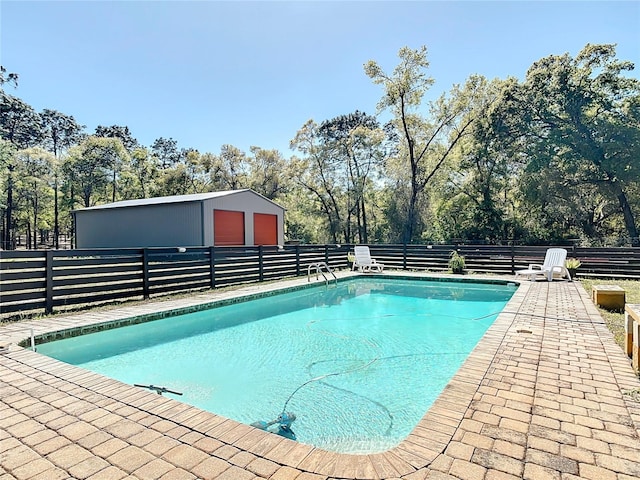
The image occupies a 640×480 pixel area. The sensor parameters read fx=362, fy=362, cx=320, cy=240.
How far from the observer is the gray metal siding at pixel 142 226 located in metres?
13.1

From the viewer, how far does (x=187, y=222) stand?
43.2 ft

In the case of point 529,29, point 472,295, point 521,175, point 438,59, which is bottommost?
point 472,295

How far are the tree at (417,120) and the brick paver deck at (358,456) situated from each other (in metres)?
16.3

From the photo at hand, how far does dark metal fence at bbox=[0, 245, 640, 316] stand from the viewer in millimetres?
5262

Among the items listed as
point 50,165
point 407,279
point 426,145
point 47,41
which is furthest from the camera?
point 50,165

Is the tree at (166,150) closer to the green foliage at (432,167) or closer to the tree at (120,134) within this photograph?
the tree at (120,134)

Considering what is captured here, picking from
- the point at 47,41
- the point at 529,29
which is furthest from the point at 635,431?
the point at 47,41

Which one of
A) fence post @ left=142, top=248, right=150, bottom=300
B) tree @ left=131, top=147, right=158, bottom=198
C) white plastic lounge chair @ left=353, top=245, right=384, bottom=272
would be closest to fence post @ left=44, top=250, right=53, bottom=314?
fence post @ left=142, top=248, right=150, bottom=300

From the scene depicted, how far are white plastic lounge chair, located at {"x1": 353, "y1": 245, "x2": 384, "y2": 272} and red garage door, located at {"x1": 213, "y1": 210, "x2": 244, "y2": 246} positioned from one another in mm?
5052

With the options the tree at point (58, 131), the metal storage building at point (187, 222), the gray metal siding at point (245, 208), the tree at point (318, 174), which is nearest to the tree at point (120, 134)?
the tree at point (58, 131)

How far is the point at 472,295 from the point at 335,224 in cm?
1585

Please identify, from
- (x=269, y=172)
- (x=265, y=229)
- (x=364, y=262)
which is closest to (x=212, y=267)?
(x=364, y=262)

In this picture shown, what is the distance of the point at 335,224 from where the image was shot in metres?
24.2

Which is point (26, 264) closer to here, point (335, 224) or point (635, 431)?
point (635, 431)
